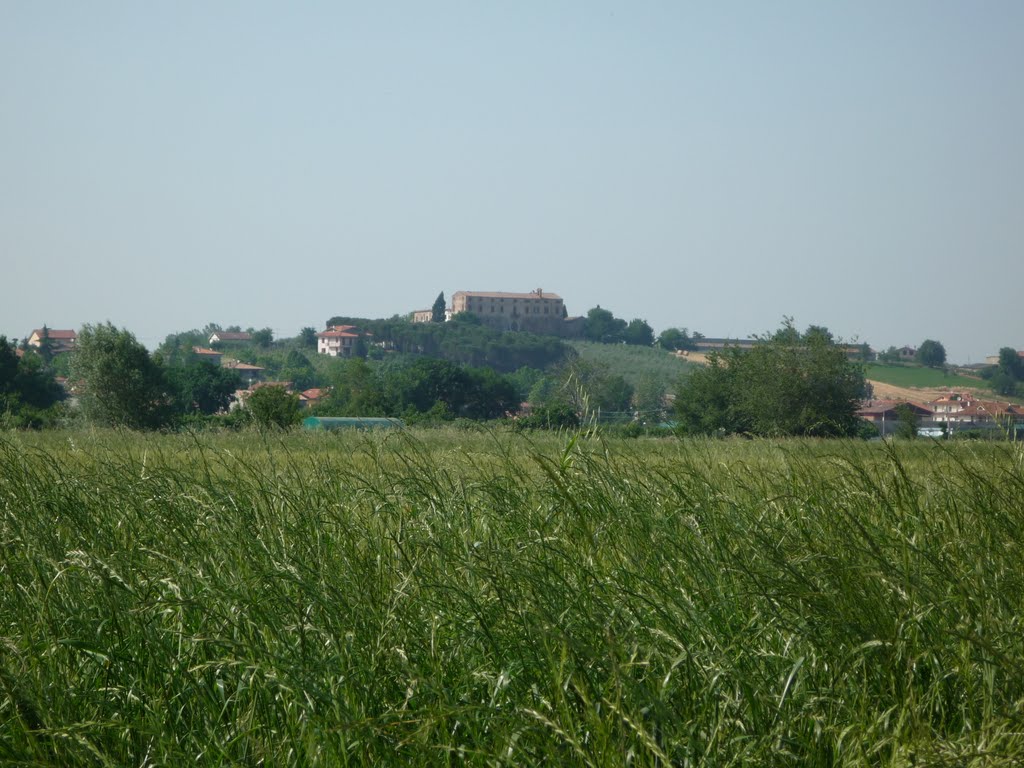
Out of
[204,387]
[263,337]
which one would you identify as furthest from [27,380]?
[263,337]

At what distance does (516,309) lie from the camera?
17338 cm

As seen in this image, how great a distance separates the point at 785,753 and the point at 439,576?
3.94 ft

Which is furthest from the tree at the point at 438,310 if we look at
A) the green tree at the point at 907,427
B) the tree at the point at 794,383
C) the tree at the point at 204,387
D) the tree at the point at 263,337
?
the green tree at the point at 907,427

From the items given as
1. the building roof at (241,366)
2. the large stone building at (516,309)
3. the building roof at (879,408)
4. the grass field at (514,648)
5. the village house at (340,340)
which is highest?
the large stone building at (516,309)

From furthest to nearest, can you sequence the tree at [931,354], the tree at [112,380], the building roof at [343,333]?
the building roof at [343,333] → the tree at [931,354] → the tree at [112,380]

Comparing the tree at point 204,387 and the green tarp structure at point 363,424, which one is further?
the tree at point 204,387

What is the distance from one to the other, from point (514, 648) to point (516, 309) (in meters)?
172

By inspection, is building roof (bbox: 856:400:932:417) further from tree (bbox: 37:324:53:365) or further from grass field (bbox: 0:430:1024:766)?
tree (bbox: 37:324:53:365)

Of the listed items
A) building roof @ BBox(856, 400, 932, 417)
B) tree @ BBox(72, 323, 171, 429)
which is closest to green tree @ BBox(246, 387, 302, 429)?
tree @ BBox(72, 323, 171, 429)

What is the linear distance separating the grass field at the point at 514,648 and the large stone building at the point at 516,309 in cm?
15781

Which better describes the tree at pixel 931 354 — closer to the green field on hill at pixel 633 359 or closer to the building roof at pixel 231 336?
the green field on hill at pixel 633 359

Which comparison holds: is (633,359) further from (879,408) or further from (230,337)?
(879,408)

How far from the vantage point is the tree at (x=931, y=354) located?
88887 millimetres

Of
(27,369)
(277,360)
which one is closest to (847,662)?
(27,369)
